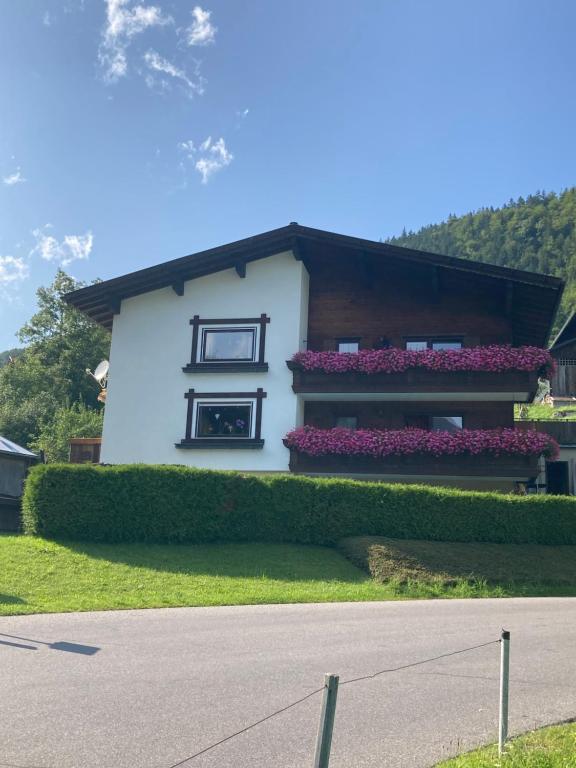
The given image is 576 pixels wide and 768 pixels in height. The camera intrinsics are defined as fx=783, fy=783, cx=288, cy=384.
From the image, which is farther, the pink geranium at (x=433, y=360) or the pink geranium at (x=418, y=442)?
the pink geranium at (x=433, y=360)

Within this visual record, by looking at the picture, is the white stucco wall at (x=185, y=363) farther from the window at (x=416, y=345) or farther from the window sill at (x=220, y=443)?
the window at (x=416, y=345)

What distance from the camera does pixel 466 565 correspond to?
56.5 ft

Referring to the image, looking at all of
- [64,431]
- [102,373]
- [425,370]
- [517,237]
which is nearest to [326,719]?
[425,370]

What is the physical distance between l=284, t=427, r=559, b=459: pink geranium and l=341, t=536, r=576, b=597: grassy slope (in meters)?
4.87

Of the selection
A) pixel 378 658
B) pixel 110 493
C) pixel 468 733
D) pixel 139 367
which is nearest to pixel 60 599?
pixel 110 493

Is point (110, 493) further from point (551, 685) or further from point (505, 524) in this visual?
point (551, 685)

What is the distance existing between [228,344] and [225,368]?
111 cm

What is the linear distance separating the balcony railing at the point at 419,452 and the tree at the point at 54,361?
35.6 meters

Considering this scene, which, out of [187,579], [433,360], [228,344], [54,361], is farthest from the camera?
[54,361]

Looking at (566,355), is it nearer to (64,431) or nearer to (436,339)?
(436,339)

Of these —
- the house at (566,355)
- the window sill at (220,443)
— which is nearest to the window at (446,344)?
the window sill at (220,443)

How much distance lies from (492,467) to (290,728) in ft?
58.9

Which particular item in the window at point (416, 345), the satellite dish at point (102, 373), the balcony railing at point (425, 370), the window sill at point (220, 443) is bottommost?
the window sill at point (220, 443)

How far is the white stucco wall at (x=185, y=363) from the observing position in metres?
25.9
